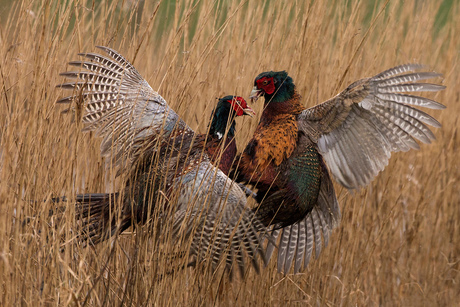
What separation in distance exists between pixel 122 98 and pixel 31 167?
0.80 m

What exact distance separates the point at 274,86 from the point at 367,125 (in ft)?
1.55

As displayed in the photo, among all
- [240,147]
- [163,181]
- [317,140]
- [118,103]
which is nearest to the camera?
[163,181]

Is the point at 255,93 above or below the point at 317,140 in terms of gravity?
above

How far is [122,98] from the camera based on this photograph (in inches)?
103

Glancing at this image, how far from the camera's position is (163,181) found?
2225 mm

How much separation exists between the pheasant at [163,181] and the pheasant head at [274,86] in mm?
163

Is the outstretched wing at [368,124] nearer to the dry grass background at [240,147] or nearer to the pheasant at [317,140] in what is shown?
the pheasant at [317,140]

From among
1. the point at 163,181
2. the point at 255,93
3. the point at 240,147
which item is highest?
the point at 255,93

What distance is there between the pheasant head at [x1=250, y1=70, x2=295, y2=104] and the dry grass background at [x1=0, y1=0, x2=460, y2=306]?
0.62 feet

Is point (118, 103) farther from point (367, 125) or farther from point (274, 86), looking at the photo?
point (367, 125)

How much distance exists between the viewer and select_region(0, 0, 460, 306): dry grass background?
188 centimetres

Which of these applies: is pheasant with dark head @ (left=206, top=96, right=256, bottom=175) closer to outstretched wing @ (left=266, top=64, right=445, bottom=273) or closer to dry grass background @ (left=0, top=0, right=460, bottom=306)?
dry grass background @ (left=0, top=0, right=460, bottom=306)

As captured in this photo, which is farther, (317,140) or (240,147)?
(240,147)

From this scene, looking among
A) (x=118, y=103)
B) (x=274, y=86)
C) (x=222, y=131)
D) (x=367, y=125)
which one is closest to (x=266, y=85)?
(x=274, y=86)
